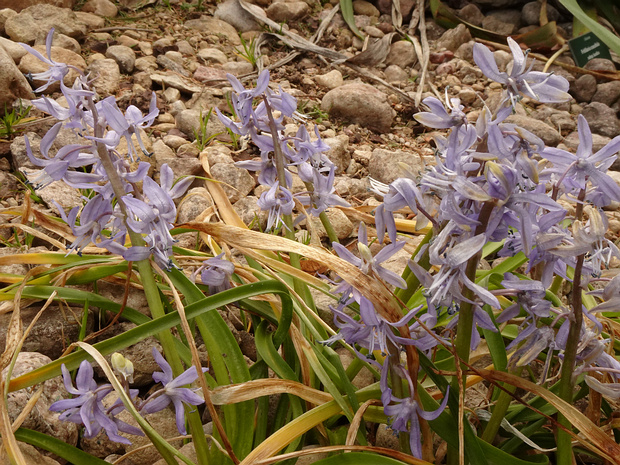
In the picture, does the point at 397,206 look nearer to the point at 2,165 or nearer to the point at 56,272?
the point at 56,272

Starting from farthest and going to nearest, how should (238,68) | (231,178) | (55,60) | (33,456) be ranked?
(238,68), (55,60), (231,178), (33,456)

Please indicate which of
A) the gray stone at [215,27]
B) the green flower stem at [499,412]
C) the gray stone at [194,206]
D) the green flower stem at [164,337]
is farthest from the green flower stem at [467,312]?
the gray stone at [215,27]

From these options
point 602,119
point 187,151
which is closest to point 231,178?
point 187,151

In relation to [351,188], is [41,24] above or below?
above

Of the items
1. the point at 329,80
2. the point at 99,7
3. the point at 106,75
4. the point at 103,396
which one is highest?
the point at 103,396

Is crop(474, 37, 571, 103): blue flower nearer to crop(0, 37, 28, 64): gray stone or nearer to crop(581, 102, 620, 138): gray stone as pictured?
crop(0, 37, 28, 64): gray stone

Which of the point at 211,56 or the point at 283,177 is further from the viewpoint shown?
the point at 211,56

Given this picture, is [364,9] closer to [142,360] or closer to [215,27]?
[215,27]

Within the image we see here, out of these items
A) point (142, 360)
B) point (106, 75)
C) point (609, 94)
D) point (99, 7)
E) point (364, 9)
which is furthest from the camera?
point (364, 9)
